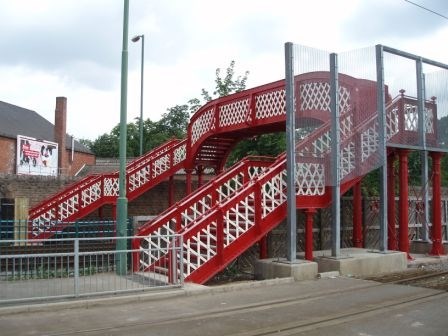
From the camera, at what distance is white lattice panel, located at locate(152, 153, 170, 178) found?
2034 centimetres

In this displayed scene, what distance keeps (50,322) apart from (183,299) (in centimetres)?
246

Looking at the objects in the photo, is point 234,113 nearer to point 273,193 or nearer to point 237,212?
point 273,193

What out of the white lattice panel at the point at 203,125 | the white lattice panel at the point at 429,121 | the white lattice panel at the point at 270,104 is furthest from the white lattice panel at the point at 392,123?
the white lattice panel at the point at 203,125

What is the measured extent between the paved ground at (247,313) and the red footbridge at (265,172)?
1.16 meters

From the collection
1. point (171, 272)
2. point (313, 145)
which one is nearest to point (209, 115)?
point (313, 145)

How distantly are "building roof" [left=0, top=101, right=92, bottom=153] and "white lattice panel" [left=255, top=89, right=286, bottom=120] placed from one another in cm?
2829

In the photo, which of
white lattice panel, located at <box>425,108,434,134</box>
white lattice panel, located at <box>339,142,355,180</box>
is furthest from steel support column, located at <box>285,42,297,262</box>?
white lattice panel, located at <box>425,108,434,134</box>

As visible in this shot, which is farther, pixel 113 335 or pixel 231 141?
pixel 231 141

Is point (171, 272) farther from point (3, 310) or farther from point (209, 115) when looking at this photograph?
point (209, 115)

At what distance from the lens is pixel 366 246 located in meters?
16.5

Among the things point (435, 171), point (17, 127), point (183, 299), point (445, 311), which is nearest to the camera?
point (445, 311)

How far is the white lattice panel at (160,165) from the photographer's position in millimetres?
20344

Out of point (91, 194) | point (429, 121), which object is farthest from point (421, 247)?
point (91, 194)

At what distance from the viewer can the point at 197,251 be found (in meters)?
11.0
